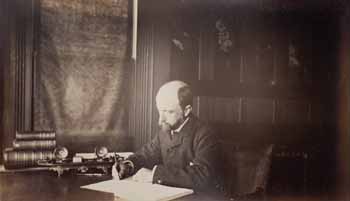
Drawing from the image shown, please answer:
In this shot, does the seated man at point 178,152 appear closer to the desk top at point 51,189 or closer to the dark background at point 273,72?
the desk top at point 51,189

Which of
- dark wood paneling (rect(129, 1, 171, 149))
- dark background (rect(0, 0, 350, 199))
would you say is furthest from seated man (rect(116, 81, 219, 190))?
dark background (rect(0, 0, 350, 199))

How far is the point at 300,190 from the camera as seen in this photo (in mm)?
1745

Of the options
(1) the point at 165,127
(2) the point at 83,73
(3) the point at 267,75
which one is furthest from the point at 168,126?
(3) the point at 267,75

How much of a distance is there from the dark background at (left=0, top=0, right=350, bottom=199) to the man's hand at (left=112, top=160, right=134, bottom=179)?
1.56 ft

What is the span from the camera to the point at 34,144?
1.27 m

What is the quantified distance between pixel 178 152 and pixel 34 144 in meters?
0.46

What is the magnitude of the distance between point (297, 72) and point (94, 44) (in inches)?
36.4

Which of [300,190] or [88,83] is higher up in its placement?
[88,83]

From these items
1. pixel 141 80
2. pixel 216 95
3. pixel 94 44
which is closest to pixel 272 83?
pixel 216 95

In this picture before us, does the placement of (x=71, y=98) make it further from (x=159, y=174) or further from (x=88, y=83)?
(x=159, y=174)

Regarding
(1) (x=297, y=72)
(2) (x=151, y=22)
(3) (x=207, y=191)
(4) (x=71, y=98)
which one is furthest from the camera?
(1) (x=297, y=72)

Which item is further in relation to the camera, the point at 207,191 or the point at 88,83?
the point at 88,83

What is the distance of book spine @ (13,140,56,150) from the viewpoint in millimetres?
1250

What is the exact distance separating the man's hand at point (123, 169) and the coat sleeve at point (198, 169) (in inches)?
5.4
